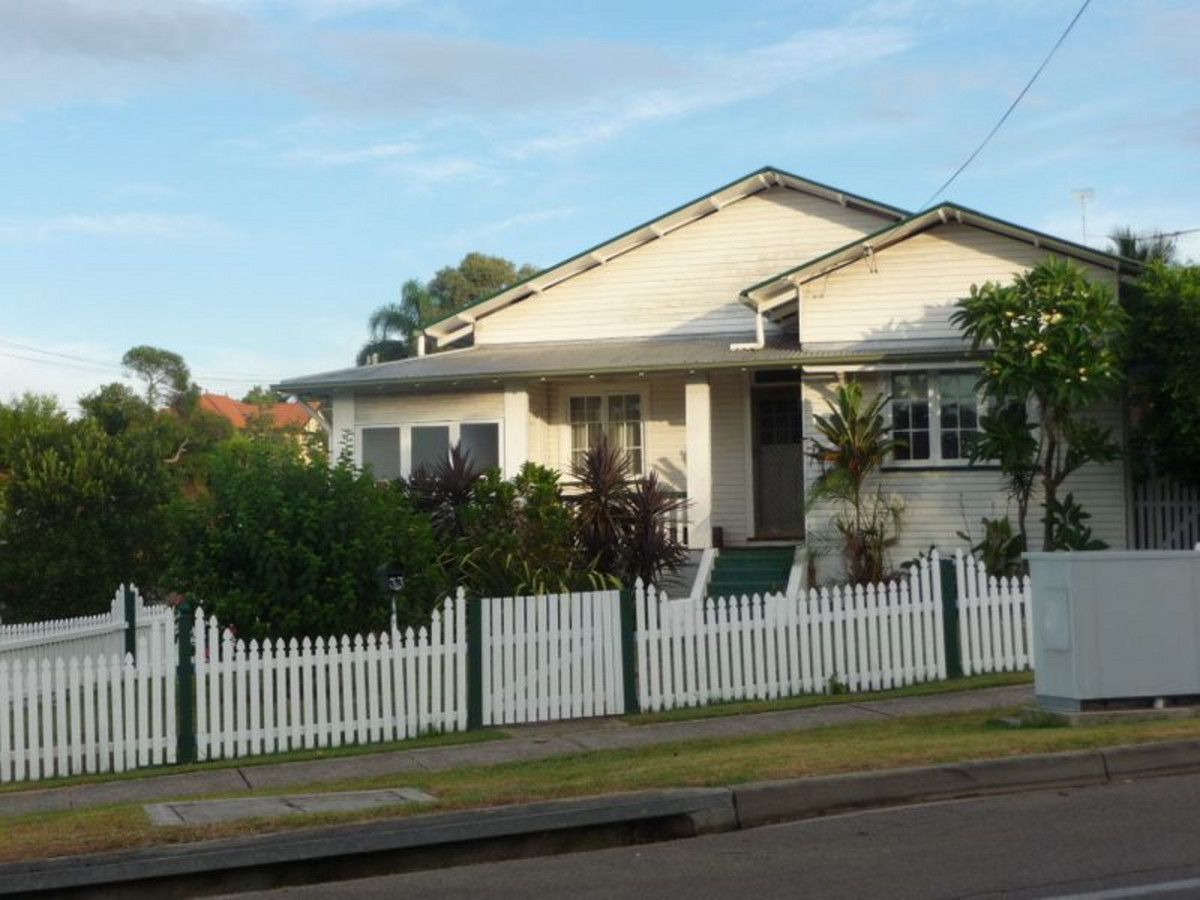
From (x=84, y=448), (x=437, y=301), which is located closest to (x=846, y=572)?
(x=84, y=448)

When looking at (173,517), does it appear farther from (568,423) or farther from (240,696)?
(568,423)

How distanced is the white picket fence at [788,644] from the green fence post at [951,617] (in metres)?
0.07

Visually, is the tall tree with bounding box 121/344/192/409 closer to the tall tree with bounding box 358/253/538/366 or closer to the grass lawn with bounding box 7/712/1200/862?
the tall tree with bounding box 358/253/538/366

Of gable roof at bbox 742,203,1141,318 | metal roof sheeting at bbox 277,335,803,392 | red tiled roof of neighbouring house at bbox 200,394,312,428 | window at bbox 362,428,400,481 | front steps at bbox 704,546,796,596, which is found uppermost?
Answer: red tiled roof of neighbouring house at bbox 200,394,312,428

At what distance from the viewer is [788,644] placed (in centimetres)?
1616

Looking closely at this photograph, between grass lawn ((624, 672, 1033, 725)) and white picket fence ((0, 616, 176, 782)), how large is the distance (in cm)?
435

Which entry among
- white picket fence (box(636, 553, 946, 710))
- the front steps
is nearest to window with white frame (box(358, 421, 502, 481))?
the front steps

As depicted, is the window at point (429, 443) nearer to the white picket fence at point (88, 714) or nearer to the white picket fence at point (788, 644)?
the white picket fence at point (788, 644)

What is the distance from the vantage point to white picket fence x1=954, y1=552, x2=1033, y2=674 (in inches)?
655

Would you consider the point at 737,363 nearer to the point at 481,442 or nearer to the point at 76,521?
the point at 481,442

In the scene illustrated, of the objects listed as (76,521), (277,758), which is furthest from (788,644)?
(76,521)

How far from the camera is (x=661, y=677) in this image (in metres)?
15.8

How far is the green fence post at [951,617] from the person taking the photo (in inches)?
650

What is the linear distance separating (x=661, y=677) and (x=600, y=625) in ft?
2.92
